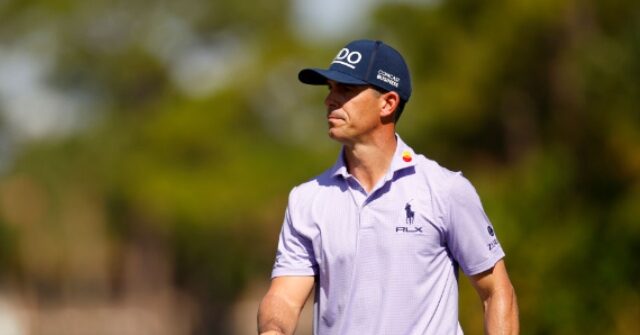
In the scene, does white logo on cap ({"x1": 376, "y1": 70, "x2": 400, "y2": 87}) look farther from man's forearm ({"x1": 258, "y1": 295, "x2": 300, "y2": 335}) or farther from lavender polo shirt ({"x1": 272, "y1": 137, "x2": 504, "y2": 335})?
man's forearm ({"x1": 258, "y1": 295, "x2": 300, "y2": 335})

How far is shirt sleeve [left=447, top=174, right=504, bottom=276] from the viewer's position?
6320 millimetres

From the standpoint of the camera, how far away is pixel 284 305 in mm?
6551

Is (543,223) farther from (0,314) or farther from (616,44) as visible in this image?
(0,314)

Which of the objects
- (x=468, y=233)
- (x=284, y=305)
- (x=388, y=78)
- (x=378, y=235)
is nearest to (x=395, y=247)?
(x=378, y=235)

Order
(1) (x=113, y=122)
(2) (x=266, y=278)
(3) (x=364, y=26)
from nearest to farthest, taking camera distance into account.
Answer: (3) (x=364, y=26), (1) (x=113, y=122), (2) (x=266, y=278)

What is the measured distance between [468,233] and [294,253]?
0.72m

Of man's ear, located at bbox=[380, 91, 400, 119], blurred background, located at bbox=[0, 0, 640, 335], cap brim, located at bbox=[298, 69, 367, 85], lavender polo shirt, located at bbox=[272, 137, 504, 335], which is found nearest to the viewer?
lavender polo shirt, located at bbox=[272, 137, 504, 335]

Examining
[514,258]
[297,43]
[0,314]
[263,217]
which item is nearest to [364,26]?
[297,43]

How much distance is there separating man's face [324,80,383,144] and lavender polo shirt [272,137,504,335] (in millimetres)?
155

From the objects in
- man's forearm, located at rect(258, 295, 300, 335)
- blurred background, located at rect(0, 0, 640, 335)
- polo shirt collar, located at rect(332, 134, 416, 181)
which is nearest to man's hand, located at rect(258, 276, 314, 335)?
man's forearm, located at rect(258, 295, 300, 335)

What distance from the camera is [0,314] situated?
1499 inches

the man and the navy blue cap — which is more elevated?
the navy blue cap

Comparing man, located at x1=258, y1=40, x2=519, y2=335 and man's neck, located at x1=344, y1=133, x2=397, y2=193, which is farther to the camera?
man's neck, located at x1=344, y1=133, x2=397, y2=193

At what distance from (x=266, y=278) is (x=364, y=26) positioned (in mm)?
13590
